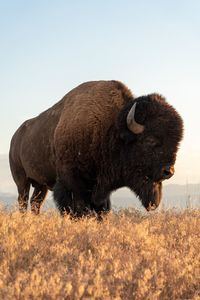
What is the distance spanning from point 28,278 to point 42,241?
101 centimetres

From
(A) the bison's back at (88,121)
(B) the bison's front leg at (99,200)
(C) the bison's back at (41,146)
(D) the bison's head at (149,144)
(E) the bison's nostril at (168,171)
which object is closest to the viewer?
(E) the bison's nostril at (168,171)

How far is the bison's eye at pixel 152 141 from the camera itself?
24.1ft

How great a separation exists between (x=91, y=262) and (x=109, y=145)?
413 centimetres

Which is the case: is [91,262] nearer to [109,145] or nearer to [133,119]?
[133,119]

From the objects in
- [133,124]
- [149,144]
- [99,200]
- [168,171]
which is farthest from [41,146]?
[168,171]

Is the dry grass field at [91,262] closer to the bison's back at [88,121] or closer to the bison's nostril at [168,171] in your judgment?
the bison's nostril at [168,171]

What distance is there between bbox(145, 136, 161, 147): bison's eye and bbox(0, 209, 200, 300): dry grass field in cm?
198

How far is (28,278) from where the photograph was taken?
3494mm

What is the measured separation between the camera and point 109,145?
787 centimetres

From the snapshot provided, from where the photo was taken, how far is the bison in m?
7.39

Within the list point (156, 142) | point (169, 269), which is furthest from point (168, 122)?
point (169, 269)

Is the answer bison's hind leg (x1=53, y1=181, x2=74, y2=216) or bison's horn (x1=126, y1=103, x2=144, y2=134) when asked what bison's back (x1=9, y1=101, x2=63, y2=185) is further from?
bison's horn (x1=126, y1=103, x2=144, y2=134)

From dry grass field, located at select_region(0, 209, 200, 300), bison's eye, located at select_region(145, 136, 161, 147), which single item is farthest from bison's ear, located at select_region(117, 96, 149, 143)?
dry grass field, located at select_region(0, 209, 200, 300)

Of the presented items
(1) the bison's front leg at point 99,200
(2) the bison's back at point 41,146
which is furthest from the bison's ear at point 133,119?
(2) the bison's back at point 41,146
